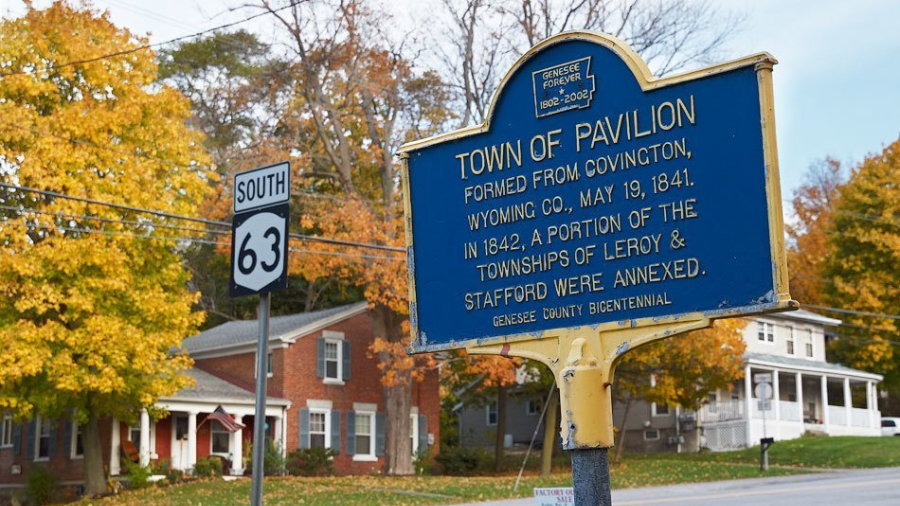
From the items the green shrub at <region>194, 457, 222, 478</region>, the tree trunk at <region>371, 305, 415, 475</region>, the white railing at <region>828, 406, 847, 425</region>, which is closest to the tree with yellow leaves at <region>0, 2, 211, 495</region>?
the green shrub at <region>194, 457, 222, 478</region>

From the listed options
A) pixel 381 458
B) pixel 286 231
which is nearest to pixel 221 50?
pixel 381 458

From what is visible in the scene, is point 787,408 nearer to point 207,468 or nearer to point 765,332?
point 765,332

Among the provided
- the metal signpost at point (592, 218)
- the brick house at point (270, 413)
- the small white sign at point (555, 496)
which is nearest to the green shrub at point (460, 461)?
the brick house at point (270, 413)

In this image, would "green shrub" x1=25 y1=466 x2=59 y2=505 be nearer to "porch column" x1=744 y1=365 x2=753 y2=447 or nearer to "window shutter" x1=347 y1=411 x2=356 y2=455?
"window shutter" x1=347 y1=411 x2=356 y2=455

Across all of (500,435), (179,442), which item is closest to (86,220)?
(179,442)

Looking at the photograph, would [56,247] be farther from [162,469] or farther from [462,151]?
[462,151]

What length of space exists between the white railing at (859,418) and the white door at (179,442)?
3199 centimetres

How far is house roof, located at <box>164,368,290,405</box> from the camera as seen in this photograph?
121 ft

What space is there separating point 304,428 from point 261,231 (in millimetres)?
32776

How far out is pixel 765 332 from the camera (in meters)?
51.5

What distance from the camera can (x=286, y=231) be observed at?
25.9ft

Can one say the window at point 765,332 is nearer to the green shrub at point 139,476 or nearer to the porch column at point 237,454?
the porch column at point 237,454

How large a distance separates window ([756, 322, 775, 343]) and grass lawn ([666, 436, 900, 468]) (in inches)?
253

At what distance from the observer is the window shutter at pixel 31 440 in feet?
132
